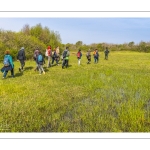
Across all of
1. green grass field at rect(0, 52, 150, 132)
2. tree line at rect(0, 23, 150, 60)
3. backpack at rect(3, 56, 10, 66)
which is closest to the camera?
green grass field at rect(0, 52, 150, 132)

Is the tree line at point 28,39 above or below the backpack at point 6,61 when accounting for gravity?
above

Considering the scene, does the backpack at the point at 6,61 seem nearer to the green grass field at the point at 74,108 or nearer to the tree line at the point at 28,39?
the green grass field at the point at 74,108

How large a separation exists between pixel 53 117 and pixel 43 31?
35.5m

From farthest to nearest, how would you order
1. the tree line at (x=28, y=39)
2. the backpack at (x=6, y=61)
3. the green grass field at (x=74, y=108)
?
the tree line at (x=28, y=39) < the backpack at (x=6, y=61) < the green grass field at (x=74, y=108)

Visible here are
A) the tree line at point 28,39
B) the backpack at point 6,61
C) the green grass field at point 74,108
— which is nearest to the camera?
the green grass field at point 74,108

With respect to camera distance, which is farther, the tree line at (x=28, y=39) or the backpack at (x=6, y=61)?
the tree line at (x=28, y=39)

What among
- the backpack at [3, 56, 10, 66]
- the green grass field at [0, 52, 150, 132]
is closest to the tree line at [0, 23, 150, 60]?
the backpack at [3, 56, 10, 66]

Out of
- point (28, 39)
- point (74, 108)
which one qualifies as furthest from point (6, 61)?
point (28, 39)

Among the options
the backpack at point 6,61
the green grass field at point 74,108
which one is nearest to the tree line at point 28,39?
the backpack at point 6,61

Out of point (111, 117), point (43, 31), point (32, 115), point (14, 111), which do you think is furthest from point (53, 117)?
point (43, 31)

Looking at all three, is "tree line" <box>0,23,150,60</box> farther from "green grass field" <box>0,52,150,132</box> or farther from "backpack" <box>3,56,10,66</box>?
"green grass field" <box>0,52,150,132</box>

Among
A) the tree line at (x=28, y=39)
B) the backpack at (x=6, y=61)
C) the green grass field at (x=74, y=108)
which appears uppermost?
the tree line at (x=28, y=39)

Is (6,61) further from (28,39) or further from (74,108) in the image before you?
(28,39)
